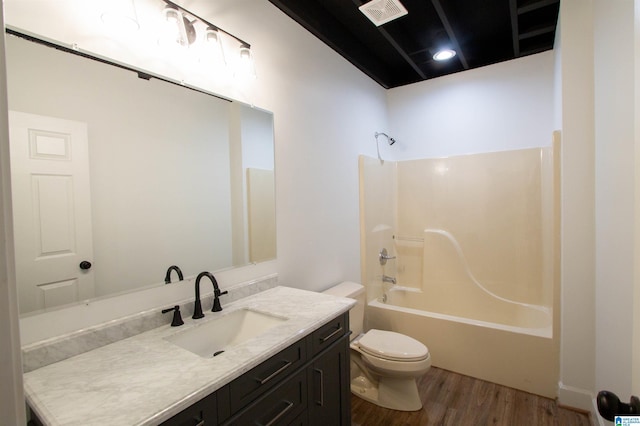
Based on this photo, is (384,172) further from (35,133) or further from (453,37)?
(35,133)

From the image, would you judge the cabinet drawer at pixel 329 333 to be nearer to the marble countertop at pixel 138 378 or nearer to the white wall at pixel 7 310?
the marble countertop at pixel 138 378

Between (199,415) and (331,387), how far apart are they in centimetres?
75

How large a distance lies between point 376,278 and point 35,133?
8.79ft

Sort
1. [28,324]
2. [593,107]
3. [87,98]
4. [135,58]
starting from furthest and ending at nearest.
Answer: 1. [593,107]
2. [135,58]
3. [87,98]
4. [28,324]

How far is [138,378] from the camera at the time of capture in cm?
→ 90

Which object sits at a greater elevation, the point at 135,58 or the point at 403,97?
the point at 403,97

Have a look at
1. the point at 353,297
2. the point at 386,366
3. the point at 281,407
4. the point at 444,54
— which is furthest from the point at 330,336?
the point at 444,54

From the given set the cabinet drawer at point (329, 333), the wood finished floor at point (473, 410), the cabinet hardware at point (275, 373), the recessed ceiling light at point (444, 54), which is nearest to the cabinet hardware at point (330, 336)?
the cabinet drawer at point (329, 333)

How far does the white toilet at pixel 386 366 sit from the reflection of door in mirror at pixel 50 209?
1572mm

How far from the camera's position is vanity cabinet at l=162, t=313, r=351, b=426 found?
2.98 ft

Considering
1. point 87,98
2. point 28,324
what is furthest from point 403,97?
point 28,324

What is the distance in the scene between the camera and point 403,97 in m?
3.39

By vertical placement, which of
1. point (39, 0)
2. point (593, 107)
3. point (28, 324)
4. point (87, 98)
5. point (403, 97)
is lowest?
point (28, 324)

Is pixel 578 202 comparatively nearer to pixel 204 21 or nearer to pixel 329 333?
pixel 329 333
